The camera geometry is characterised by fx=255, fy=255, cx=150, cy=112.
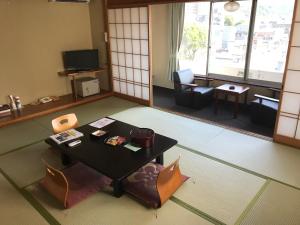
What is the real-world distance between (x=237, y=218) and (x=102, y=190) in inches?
54.6

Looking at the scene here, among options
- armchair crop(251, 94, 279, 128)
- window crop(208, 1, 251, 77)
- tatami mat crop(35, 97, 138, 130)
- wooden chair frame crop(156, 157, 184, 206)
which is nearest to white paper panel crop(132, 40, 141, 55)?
tatami mat crop(35, 97, 138, 130)

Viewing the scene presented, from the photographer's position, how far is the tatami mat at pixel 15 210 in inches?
93.0

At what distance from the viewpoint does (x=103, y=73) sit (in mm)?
6305

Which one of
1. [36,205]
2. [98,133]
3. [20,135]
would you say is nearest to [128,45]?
[20,135]

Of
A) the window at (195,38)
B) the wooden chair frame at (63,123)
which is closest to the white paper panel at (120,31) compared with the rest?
the window at (195,38)

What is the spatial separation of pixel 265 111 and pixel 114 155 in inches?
115

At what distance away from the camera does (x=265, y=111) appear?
4.35 m

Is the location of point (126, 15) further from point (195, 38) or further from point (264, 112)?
point (264, 112)

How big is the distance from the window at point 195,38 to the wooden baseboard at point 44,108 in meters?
2.09

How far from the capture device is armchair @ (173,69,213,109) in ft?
17.1

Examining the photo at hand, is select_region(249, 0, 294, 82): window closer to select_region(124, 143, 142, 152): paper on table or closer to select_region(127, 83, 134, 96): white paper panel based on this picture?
select_region(127, 83, 134, 96): white paper panel

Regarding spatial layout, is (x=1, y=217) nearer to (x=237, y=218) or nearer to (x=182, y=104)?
(x=237, y=218)

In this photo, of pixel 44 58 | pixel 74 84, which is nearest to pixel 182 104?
pixel 74 84

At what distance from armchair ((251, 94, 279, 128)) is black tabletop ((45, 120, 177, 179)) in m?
2.27
